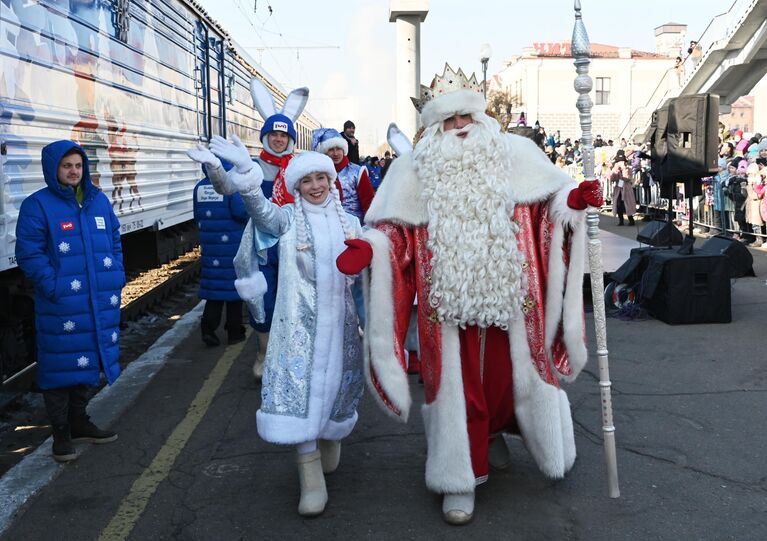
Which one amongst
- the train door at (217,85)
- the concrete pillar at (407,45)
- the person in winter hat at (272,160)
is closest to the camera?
the person in winter hat at (272,160)

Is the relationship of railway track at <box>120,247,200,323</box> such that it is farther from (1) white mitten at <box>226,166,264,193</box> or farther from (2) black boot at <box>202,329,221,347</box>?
(1) white mitten at <box>226,166,264,193</box>

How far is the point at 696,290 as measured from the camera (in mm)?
7629

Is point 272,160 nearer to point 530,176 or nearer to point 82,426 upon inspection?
point 82,426

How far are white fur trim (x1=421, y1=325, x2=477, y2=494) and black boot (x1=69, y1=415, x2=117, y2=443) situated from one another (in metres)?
2.13

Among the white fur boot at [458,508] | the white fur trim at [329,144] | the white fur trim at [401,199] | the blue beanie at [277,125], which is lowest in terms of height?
the white fur boot at [458,508]

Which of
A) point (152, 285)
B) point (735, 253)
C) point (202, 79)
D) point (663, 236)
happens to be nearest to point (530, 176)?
point (735, 253)

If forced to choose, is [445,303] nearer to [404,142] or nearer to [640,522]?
[640,522]

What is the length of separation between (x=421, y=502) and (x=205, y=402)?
224cm

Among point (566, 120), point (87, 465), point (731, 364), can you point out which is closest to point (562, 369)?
point (87, 465)

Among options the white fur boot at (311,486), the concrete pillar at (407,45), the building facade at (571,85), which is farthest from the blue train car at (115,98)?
the building facade at (571,85)

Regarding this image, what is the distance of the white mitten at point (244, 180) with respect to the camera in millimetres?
3672

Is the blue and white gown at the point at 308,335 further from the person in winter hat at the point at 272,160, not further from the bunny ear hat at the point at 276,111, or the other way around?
the bunny ear hat at the point at 276,111

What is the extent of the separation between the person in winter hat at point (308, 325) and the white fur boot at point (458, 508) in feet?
1.83

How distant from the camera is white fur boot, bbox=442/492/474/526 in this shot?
359 centimetres
